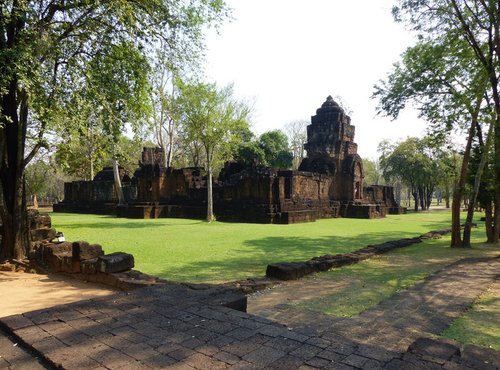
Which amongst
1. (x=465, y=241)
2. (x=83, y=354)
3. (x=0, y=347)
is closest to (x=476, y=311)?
(x=83, y=354)

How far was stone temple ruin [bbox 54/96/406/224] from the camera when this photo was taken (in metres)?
20.7

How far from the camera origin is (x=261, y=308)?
4754 millimetres

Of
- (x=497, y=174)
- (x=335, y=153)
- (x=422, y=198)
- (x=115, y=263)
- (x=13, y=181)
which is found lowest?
(x=115, y=263)

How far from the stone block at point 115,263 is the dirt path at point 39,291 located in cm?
30

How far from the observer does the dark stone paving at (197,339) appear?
8.13ft

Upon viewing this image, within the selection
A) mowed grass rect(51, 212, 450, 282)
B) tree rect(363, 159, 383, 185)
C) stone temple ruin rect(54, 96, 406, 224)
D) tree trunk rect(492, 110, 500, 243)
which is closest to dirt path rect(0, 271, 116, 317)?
mowed grass rect(51, 212, 450, 282)

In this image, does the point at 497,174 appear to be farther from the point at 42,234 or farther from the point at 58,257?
the point at 42,234

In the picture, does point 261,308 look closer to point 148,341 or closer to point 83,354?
point 148,341

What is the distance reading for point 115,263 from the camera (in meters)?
5.80

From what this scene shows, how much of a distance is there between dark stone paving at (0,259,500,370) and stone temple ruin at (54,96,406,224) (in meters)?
15.8

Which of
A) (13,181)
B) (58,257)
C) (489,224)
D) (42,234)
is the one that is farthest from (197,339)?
(489,224)

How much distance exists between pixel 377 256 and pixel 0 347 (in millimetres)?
8322

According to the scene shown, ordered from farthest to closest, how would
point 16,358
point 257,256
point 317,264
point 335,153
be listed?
point 335,153 → point 257,256 → point 317,264 → point 16,358

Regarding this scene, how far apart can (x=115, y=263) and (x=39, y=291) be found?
Result: 1.20 meters
